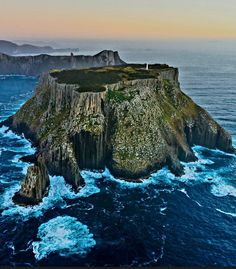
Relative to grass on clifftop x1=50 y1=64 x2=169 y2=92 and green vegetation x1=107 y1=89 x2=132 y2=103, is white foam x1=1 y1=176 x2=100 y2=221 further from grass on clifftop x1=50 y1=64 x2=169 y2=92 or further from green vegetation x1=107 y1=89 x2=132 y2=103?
grass on clifftop x1=50 y1=64 x2=169 y2=92

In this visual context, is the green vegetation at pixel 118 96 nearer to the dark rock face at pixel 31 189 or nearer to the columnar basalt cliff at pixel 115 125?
the columnar basalt cliff at pixel 115 125

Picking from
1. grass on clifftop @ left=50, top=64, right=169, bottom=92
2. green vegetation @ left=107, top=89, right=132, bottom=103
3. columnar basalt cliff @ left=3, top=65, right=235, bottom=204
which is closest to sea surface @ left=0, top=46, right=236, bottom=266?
columnar basalt cliff @ left=3, top=65, right=235, bottom=204

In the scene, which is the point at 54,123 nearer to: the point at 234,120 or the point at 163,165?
the point at 163,165

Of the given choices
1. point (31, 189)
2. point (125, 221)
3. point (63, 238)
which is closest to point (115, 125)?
point (31, 189)

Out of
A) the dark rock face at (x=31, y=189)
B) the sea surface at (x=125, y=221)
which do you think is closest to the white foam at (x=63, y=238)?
the sea surface at (x=125, y=221)

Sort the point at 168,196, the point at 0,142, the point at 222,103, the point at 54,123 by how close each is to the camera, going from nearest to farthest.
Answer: the point at 168,196 < the point at 54,123 < the point at 0,142 < the point at 222,103

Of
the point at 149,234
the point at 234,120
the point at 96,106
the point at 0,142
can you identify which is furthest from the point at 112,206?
the point at 234,120
